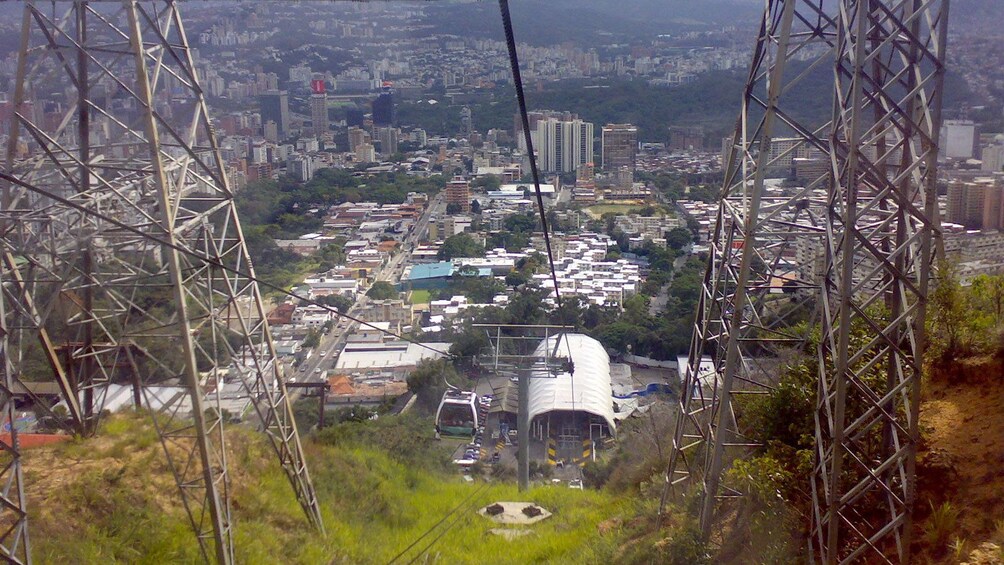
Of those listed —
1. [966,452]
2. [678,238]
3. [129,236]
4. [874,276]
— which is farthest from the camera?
[678,238]

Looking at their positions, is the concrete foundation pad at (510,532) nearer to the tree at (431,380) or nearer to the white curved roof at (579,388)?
the white curved roof at (579,388)

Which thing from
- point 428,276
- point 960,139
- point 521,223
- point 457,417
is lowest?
point 457,417

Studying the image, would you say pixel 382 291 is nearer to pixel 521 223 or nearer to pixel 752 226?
pixel 521 223

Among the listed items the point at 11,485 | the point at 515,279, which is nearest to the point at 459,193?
the point at 515,279

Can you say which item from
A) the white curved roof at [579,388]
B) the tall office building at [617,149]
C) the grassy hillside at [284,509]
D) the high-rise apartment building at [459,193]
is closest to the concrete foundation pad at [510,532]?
the grassy hillside at [284,509]

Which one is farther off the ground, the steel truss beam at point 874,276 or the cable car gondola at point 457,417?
the steel truss beam at point 874,276

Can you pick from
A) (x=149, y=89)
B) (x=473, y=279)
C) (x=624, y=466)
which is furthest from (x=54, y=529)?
(x=473, y=279)

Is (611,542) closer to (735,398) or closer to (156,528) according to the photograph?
(735,398)

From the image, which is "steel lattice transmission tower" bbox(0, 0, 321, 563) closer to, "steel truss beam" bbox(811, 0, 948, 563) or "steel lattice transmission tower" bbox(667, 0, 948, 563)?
"steel lattice transmission tower" bbox(667, 0, 948, 563)
